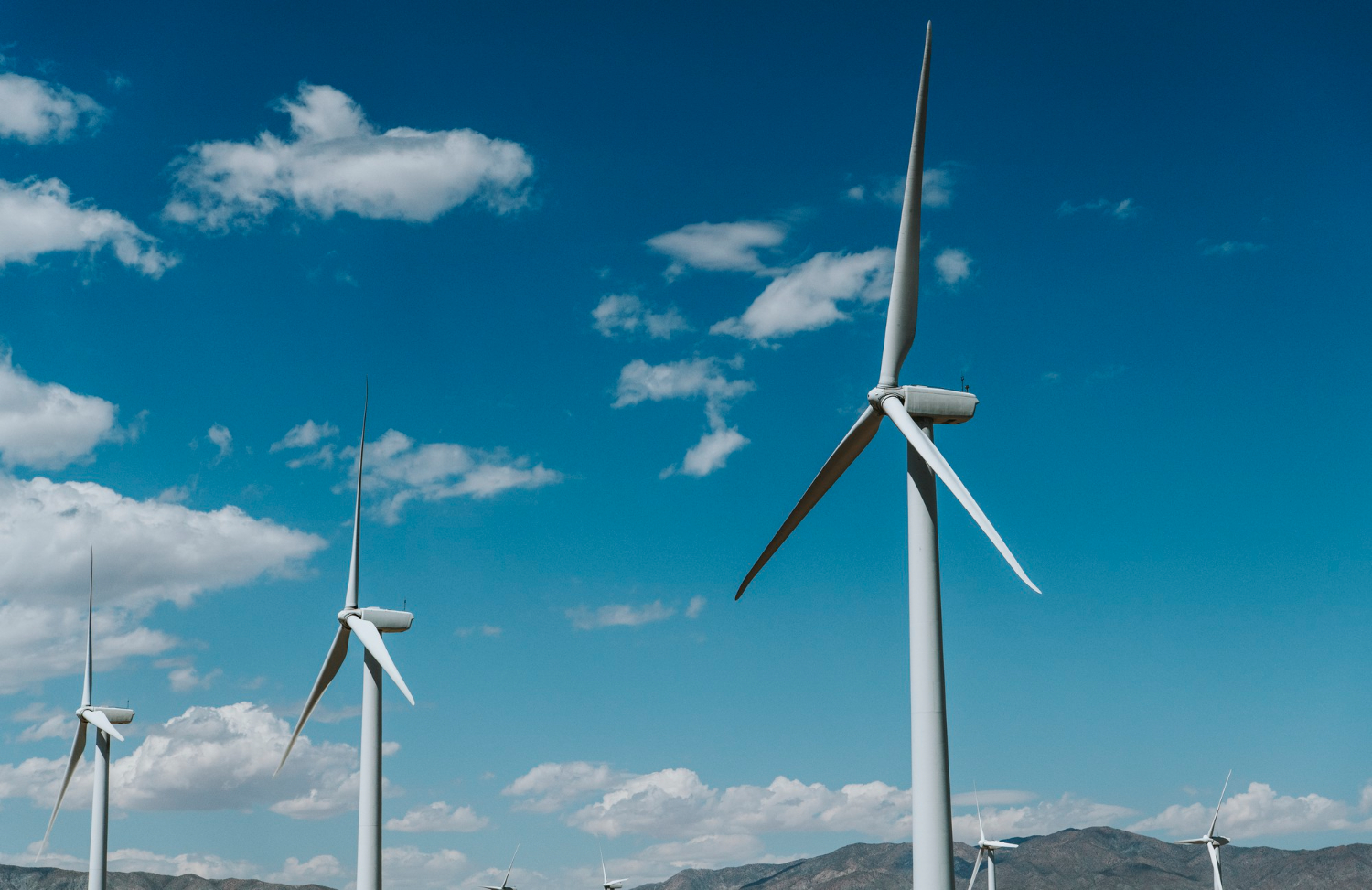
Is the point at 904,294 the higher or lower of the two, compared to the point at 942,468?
higher

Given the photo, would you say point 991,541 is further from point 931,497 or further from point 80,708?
point 80,708

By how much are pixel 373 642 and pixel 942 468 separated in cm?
3003

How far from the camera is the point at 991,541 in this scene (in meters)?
32.8

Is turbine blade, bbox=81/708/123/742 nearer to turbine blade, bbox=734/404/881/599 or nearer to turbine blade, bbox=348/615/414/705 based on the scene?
turbine blade, bbox=348/615/414/705

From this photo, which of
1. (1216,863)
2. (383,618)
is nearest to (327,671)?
(383,618)

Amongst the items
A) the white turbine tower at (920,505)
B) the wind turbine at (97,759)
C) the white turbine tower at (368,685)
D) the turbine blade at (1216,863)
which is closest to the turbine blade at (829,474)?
the white turbine tower at (920,505)

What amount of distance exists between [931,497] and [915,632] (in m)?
3.80

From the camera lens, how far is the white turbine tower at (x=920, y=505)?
103 ft

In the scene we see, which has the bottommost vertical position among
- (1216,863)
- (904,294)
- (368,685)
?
(1216,863)

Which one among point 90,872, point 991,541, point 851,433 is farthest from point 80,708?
point 991,541

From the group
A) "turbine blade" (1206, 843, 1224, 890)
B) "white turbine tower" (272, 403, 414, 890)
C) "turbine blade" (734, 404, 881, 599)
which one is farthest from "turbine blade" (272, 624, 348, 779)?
"turbine blade" (1206, 843, 1224, 890)

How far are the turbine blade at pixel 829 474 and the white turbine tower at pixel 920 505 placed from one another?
3 cm

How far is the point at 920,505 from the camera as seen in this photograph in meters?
34.2

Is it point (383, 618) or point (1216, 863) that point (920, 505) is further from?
point (1216, 863)
